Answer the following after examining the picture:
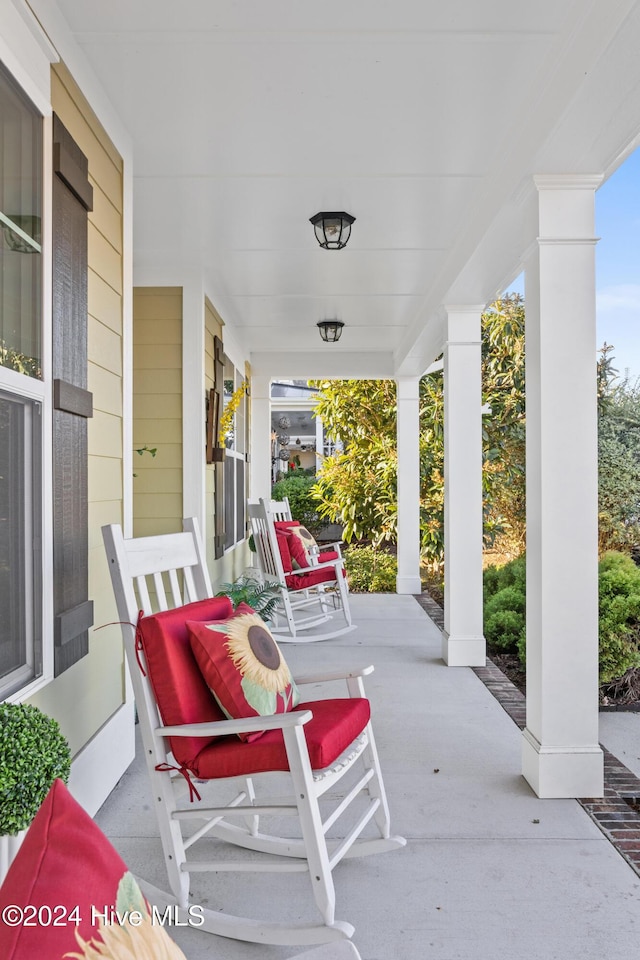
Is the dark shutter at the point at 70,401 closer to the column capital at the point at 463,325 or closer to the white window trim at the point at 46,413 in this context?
the white window trim at the point at 46,413

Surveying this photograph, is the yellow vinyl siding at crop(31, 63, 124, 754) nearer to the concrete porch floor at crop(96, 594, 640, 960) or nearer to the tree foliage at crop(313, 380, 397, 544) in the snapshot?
the concrete porch floor at crop(96, 594, 640, 960)

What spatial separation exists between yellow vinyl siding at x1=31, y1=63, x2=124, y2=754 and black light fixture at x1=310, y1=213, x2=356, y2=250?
1.07m

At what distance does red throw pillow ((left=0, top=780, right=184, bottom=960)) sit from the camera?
0.59 m

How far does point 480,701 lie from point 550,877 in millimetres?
1814

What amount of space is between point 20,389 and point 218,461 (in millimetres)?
3350

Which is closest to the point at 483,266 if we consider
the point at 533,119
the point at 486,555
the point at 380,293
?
the point at 533,119

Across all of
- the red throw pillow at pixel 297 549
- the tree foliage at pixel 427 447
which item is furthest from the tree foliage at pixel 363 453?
the red throw pillow at pixel 297 549

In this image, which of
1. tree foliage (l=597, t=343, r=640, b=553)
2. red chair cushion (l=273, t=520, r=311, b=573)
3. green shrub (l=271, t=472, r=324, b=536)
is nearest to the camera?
red chair cushion (l=273, t=520, r=311, b=573)

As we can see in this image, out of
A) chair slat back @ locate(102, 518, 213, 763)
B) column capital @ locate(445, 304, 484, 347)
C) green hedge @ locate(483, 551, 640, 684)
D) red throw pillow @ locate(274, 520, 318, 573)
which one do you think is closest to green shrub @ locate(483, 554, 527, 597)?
green hedge @ locate(483, 551, 640, 684)

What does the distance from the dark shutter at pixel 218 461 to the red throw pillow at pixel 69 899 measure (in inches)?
182

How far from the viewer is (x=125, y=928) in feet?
2.16

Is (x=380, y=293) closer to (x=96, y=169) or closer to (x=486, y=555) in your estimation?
(x=96, y=169)

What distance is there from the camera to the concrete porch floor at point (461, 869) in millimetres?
1895

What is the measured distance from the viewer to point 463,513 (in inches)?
187
